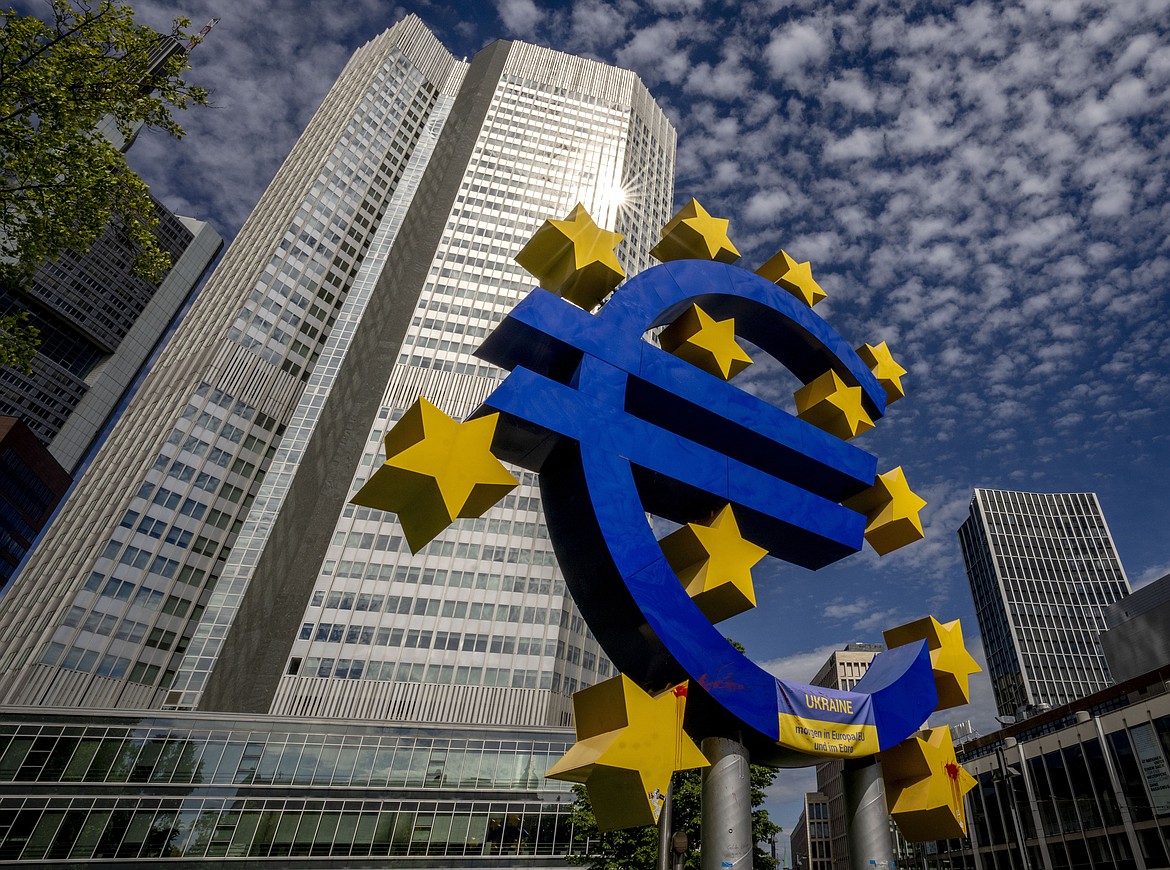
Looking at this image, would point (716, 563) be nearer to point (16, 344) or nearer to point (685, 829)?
point (16, 344)

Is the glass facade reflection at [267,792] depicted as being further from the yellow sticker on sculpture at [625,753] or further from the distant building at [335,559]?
the yellow sticker on sculpture at [625,753]

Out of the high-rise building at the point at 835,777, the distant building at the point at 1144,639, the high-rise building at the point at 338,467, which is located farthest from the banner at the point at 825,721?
the high-rise building at the point at 835,777

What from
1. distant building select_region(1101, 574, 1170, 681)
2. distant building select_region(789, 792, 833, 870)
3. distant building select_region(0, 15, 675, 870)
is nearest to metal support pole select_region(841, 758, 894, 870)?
distant building select_region(0, 15, 675, 870)

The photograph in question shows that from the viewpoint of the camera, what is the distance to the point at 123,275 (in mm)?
135250

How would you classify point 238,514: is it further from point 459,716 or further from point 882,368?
point 882,368

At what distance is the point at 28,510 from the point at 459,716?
77.5 m

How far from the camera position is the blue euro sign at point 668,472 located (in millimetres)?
7348

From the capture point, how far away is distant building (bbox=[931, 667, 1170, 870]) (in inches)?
1108

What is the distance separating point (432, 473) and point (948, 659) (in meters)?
8.05

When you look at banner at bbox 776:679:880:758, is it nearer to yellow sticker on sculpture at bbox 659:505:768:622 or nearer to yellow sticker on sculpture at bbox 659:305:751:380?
yellow sticker on sculpture at bbox 659:505:768:622

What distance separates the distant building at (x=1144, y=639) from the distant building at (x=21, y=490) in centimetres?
11297

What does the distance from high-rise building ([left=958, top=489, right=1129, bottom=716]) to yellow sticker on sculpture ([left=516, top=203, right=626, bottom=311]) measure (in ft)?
389

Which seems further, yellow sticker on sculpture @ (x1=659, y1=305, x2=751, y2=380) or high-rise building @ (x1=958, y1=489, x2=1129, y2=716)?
high-rise building @ (x1=958, y1=489, x2=1129, y2=716)

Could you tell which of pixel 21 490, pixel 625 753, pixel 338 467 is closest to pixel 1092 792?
pixel 625 753
